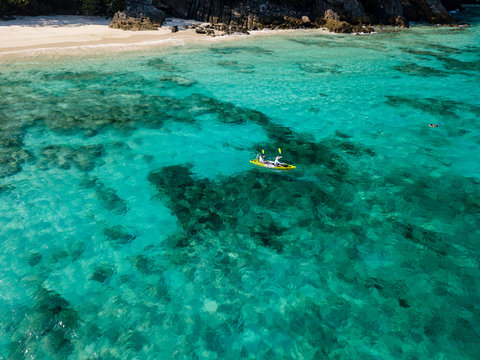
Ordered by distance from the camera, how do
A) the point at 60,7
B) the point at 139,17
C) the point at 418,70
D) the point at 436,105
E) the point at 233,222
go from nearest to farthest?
the point at 233,222 < the point at 436,105 < the point at 418,70 < the point at 139,17 < the point at 60,7

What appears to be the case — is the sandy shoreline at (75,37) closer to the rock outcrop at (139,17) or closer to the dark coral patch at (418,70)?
the rock outcrop at (139,17)

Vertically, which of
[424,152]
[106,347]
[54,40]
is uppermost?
[54,40]

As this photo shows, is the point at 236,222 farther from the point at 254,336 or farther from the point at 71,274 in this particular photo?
the point at 71,274

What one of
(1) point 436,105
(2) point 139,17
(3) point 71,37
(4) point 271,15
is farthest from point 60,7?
(1) point 436,105

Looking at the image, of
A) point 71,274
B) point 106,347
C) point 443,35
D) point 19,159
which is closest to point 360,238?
point 106,347

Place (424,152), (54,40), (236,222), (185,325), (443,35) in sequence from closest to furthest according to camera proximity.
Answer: (185,325)
(236,222)
(424,152)
(54,40)
(443,35)

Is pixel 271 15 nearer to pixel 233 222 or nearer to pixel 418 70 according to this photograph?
pixel 418 70

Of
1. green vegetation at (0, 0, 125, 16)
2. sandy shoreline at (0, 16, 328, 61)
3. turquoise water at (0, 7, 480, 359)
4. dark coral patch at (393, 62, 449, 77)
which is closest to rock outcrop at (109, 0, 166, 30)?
sandy shoreline at (0, 16, 328, 61)

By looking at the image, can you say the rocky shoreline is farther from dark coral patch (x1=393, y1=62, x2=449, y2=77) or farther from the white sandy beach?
dark coral patch (x1=393, y1=62, x2=449, y2=77)
